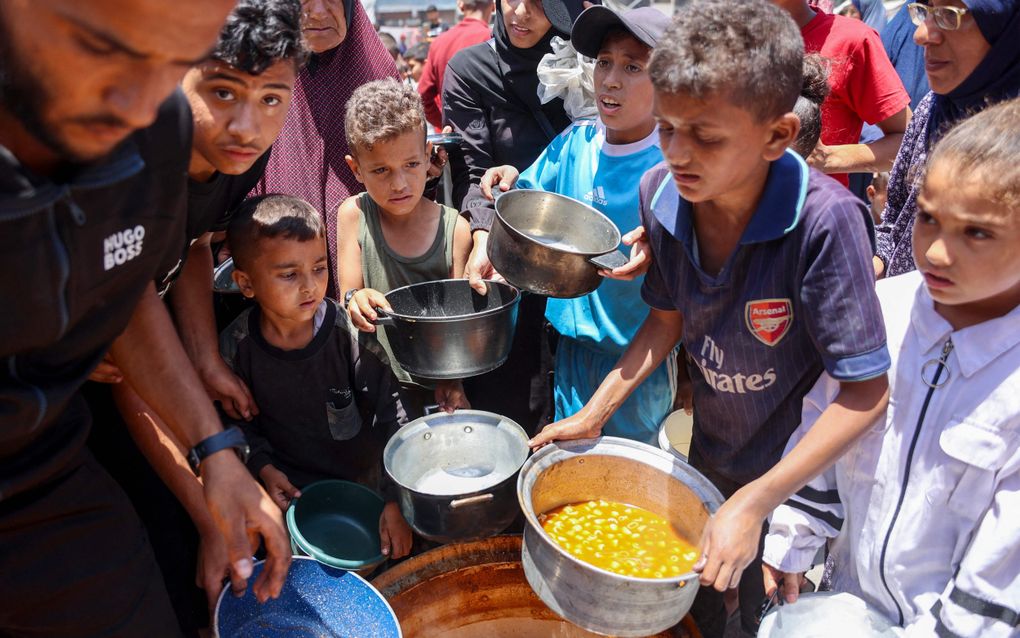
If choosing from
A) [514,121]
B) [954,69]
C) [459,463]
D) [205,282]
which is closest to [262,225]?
[205,282]

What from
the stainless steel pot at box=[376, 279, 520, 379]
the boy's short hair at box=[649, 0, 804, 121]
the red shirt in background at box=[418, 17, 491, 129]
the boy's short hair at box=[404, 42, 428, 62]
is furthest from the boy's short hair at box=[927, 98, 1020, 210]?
the boy's short hair at box=[404, 42, 428, 62]

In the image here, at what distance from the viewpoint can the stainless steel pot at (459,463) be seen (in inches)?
84.4

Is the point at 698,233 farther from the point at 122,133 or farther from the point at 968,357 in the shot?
the point at 122,133

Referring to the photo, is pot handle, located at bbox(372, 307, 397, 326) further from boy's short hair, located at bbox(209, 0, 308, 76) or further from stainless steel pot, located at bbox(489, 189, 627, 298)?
boy's short hair, located at bbox(209, 0, 308, 76)

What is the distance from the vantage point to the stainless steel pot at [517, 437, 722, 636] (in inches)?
68.0

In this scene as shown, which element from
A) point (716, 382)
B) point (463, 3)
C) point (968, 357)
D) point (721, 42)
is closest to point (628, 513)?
point (716, 382)

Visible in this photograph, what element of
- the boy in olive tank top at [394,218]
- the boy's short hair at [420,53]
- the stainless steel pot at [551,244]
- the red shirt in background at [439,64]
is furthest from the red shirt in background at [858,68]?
the boy's short hair at [420,53]

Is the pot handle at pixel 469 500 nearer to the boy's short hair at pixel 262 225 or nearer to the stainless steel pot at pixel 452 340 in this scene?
the stainless steel pot at pixel 452 340

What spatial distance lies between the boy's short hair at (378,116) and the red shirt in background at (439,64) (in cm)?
228

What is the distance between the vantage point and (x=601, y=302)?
9.22 ft

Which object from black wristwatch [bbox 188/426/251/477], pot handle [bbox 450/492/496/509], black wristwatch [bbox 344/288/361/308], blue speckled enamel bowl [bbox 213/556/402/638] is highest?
black wristwatch [bbox 188/426/251/477]

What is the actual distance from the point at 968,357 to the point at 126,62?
180 cm

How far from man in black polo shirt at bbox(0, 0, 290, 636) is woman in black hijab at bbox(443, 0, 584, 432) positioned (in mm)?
1677

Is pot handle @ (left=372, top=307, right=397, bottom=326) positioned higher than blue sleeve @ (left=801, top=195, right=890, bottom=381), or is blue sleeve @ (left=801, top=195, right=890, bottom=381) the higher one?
blue sleeve @ (left=801, top=195, right=890, bottom=381)
